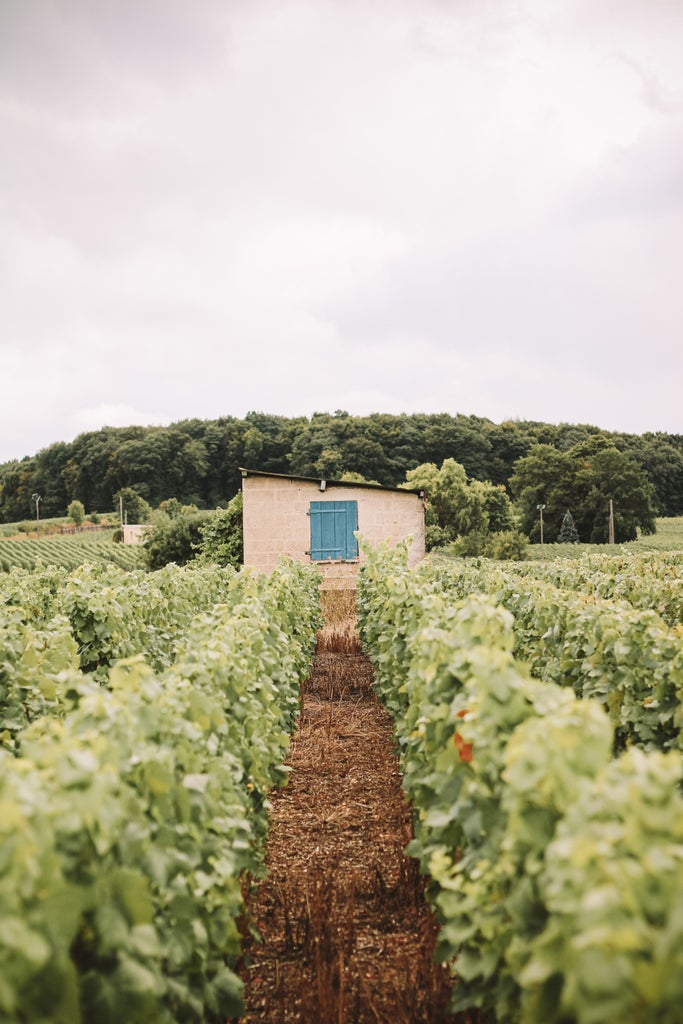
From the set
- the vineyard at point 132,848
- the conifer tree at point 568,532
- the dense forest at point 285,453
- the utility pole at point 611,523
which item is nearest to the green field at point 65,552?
the dense forest at point 285,453

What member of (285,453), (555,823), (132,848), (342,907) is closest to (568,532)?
(285,453)

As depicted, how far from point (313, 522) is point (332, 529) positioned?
58 cm

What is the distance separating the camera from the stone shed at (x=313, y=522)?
21.2m

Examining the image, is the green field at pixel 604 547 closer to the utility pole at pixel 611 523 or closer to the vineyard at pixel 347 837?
the utility pole at pixel 611 523

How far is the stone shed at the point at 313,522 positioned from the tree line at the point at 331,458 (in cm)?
3956

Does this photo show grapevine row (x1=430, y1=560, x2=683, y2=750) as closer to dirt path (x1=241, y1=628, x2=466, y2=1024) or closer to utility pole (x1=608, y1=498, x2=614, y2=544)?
dirt path (x1=241, y1=628, x2=466, y2=1024)

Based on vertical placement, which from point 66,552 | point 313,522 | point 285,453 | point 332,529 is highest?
point 285,453

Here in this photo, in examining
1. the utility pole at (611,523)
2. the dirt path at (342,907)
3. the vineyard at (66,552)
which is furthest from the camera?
the utility pole at (611,523)

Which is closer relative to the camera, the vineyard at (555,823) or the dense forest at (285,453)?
the vineyard at (555,823)

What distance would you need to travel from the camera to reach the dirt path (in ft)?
10.9

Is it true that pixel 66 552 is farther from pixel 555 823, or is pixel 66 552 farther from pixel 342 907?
pixel 555 823

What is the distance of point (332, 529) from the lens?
21297mm

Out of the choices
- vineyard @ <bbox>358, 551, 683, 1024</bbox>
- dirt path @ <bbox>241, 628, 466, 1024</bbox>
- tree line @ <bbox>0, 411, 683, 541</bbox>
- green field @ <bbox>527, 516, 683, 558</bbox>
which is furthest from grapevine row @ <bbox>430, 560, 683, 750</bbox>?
tree line @ <bbox>0, 411, 683, 541</bbox>

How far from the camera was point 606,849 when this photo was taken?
4.90 feet
